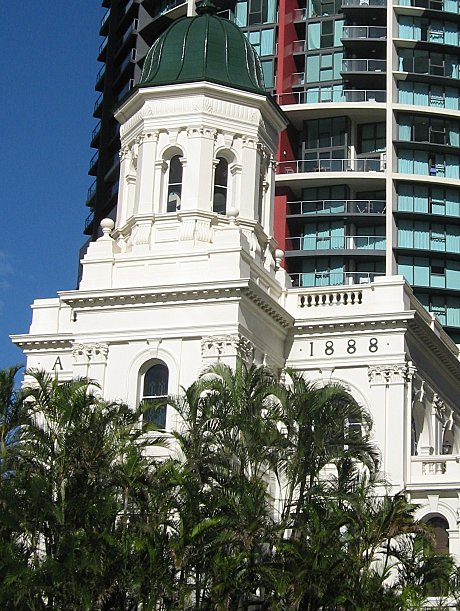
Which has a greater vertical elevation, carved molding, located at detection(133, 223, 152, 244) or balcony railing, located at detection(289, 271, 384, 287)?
balcony railing, located at detection(289, 271, 384, 287)

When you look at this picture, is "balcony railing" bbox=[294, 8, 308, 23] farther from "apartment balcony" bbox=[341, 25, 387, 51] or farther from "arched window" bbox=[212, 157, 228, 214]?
"arched window" bbox=[212, 157, 228, 214]

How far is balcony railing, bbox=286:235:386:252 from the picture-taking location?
261ft

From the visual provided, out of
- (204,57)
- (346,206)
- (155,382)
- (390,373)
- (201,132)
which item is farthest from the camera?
(346,206)

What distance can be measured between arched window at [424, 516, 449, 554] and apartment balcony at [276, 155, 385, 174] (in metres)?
36.4

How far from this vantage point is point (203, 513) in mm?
36000

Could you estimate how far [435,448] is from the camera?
52.8 metres

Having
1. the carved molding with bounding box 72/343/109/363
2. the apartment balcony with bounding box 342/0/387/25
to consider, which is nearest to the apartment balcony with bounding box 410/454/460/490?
the carved molding with bounding box 72/343/109/363

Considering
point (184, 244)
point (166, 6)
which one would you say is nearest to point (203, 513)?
point (184, 244)

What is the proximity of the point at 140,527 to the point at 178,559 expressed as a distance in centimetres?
130

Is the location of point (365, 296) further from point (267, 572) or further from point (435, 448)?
point (267, 572)

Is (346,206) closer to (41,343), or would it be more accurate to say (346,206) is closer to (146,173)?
(146,173)

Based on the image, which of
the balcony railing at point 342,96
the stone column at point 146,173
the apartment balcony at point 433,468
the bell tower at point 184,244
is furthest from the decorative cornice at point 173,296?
the balcony railing at point 342,96

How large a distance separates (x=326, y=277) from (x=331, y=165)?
6668 mm

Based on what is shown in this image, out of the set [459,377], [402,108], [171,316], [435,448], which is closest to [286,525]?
[171,316]
